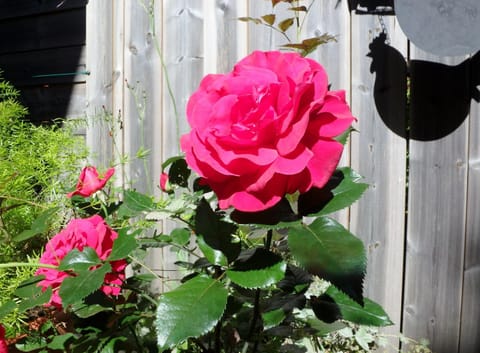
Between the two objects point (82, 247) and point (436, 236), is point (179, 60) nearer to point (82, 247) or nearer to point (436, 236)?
point (436, 236)

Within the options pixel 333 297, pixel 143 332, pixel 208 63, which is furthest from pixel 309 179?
pixel 208 63

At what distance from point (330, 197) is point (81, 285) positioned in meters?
0.28

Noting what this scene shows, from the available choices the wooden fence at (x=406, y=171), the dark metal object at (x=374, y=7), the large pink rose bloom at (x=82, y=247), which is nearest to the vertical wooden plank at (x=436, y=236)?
the wooden fence at (x=406, y=171)

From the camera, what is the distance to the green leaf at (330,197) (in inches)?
18.0

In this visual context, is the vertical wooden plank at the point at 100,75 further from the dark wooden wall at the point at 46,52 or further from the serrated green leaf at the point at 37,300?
the serrated green leaf at the point at 37,300

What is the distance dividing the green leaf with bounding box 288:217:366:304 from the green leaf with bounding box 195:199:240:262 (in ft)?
0.28

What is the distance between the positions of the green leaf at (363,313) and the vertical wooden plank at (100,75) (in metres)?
2.06

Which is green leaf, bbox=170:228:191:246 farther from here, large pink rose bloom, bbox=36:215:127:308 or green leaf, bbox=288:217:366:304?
green leaf, bbox=288:217:366:304

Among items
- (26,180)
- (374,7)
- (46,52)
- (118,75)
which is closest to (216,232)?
(26,180)

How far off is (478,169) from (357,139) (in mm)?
431

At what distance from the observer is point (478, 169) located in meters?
1.75

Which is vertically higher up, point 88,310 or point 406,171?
point 406,171

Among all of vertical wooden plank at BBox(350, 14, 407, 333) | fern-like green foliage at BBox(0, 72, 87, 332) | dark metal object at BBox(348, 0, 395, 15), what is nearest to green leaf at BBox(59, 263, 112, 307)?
fern-like green foliage at BBox(0, 72, 87, 332)

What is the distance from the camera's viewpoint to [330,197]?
0.47m
